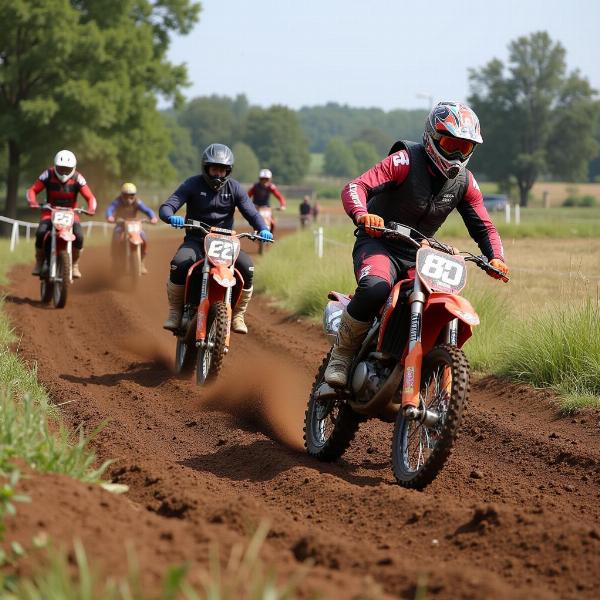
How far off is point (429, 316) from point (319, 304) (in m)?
9.17

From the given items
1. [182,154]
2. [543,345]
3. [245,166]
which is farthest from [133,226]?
[182,154]

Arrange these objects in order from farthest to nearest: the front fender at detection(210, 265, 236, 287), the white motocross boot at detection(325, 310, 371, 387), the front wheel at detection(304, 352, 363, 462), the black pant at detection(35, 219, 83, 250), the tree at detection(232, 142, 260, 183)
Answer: the tree at detection(232, 142, 260, 183) → the black pant at detection(35, 219, 83, 250) → the front fender at detection(210, 265, 236, 287) → the front wheel at detection(304, 352, 363, 462) → the white motocross boot at detection(325, 310, 371, 387)

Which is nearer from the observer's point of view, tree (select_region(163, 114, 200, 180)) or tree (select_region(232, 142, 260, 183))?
tree (select_region(232, 142, 260, 183))

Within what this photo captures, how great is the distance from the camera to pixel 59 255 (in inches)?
647

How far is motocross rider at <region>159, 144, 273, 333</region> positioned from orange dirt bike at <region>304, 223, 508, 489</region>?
12.6 feet


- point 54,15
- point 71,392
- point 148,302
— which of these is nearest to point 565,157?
point 54,15

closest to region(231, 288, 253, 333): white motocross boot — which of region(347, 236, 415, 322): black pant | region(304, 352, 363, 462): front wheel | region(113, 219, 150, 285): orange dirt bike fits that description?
region(304, 352, 363, 462): front wheel

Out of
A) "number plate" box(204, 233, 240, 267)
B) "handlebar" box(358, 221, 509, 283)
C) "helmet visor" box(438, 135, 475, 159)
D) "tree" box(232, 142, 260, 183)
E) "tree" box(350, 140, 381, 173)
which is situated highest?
"tree" box(350, 140, 381, 173)

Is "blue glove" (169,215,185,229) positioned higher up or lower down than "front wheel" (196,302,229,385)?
higher up

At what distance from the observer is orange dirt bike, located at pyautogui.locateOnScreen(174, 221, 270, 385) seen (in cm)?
1040

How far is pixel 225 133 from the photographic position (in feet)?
557

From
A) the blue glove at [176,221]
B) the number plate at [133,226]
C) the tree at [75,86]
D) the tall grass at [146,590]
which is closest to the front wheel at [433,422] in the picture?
the tall grass at [146,590]

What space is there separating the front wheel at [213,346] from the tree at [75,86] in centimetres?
3155

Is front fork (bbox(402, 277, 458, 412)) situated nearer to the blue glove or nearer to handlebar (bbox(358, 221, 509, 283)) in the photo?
handlebar (bbox(358, 221, 509, 283))
